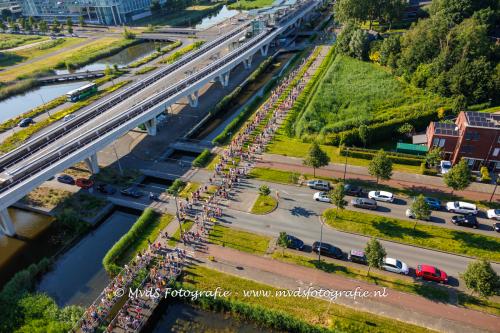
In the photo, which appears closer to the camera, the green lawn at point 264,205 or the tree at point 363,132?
the green lawn at point 264,205

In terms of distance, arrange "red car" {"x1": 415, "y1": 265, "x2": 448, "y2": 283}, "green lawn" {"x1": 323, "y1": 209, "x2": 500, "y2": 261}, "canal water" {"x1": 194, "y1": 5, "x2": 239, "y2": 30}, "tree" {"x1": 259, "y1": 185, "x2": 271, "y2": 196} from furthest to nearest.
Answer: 1. "canal water" {"x1": 194, "y1": 5, "x2": 239, "y2": 30}
2. "tree" {"x1": 259, "y1": 185, "x2": 271, "y2": 196}
3. "green lawn" {"x1": 323, "y1": 209, "x2": 500, "y2": 261}
4. "red car" {"x1": 415, "y1": 265, "x2": 448, "y2": 283}

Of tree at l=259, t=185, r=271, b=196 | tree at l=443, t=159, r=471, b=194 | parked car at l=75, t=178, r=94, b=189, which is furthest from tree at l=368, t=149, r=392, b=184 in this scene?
parked car at l=75, t=178, r=94, b=189

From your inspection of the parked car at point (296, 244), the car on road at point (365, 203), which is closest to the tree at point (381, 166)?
the car on road at point (365, 203)

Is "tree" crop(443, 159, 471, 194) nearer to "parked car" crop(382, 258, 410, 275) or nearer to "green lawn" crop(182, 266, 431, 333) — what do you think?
"parked car" crop(382, 258, 410, 275)

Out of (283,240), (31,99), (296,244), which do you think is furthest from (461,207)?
(31,99)

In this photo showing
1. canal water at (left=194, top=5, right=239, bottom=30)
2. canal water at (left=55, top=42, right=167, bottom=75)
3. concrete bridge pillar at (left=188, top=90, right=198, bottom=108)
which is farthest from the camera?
canal water at (left=194, top=5, right=239, bottom=30)

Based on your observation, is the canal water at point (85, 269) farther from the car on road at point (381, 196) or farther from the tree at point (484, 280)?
the tree at point (484, 280)

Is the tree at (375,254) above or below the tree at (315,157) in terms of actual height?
below
